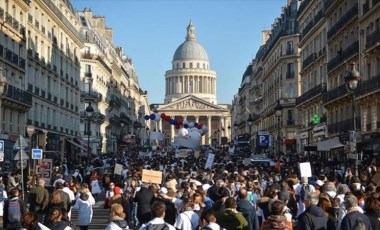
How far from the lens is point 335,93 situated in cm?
4306

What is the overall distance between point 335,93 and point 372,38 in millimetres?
9214

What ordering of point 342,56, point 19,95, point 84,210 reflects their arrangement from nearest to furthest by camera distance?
point 84,210, point 19,95, point 342,56

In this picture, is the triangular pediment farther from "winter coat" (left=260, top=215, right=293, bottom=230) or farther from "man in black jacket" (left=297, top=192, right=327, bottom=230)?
"winter coat" (left=260, top=215, right=293, bottom=230)

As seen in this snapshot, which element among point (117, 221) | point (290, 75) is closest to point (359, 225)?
point (117, 221)

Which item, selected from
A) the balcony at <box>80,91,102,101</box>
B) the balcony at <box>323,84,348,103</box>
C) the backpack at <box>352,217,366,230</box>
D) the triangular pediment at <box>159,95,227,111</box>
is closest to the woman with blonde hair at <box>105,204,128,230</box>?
the backpack at <box>352,217,366,230</box>

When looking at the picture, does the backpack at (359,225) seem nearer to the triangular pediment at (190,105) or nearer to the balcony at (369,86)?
the balcony at (369,86)

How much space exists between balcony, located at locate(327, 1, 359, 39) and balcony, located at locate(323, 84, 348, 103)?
336 cm

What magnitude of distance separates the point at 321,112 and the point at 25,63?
19946 mm

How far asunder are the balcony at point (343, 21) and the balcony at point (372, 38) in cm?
350

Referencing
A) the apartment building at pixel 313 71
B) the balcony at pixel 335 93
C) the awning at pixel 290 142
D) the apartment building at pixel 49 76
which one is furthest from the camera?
the awning at pixel 290 142

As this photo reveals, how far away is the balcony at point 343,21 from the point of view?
127ft

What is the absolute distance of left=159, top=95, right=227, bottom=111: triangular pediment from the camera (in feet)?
598

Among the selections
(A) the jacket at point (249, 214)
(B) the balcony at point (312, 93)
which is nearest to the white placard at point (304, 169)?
(A) the jacket at point (249, 214)

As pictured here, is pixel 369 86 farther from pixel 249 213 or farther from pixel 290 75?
pixel 290 75
